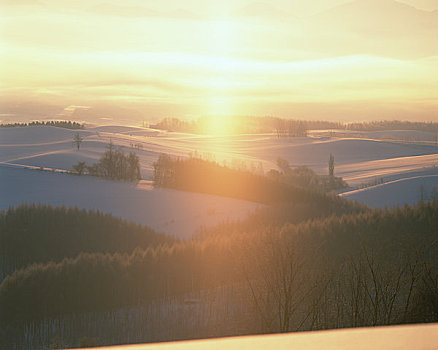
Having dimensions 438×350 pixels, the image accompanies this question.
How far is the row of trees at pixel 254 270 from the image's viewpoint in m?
10.5

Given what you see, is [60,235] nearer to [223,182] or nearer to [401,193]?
[223,182]

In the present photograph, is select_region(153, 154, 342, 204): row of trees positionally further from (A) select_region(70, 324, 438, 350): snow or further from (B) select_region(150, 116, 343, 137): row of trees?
(A) select_region(70, 324, 438, 350): snow

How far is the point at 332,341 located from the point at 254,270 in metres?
9.60

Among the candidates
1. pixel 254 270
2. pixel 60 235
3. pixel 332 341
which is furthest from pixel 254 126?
pixel 332 341

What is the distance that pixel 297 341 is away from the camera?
2.76 m

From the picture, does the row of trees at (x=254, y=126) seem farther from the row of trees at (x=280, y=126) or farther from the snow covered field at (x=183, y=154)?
the snow covered field at (x=183, y=154)

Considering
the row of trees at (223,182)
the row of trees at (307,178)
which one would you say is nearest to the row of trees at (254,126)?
the row of trees at (223,182)

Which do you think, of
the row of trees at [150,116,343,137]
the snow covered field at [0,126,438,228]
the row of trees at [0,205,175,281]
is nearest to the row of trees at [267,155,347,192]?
the snow covered field at [0,126,438,228]

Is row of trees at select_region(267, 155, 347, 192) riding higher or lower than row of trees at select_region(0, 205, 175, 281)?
higher

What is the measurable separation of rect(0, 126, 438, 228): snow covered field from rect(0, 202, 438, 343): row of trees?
17.4ft

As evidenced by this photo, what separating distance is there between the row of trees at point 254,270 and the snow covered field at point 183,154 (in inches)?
208

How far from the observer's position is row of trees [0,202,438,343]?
10.5 m

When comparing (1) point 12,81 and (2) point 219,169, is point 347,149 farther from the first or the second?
(1) point 12,81

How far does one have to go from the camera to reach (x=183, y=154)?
4122 centimetres
